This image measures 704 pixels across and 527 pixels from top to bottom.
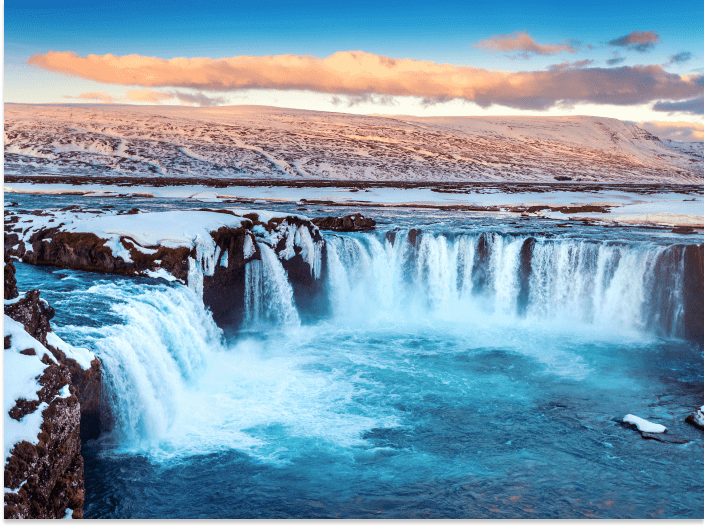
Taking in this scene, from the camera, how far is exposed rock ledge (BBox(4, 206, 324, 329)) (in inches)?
612

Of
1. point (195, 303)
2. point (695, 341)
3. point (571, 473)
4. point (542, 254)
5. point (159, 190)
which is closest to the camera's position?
point (571, 473)

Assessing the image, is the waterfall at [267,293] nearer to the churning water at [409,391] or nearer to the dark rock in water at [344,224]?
the churning water at [409,391]

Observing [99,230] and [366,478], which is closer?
[366,478]

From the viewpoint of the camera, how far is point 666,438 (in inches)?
442

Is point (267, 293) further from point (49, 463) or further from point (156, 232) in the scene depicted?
point (49, 463)

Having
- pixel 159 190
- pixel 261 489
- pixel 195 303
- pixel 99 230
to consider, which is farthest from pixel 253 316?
pixel 159 190

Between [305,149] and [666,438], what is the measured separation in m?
98.2

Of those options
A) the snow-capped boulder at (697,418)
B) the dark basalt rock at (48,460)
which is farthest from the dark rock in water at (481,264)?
the dark basalt rock at (48,460)

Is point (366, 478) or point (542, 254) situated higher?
point (542, 254)

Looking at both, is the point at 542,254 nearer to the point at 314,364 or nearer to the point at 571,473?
the point at 314,364

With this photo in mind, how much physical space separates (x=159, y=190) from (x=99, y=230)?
123 ft

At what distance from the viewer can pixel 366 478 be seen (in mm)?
9656

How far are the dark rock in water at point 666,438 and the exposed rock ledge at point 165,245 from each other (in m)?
11.5

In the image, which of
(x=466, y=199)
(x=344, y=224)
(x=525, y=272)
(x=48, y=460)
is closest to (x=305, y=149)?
(x=466, y=199)
